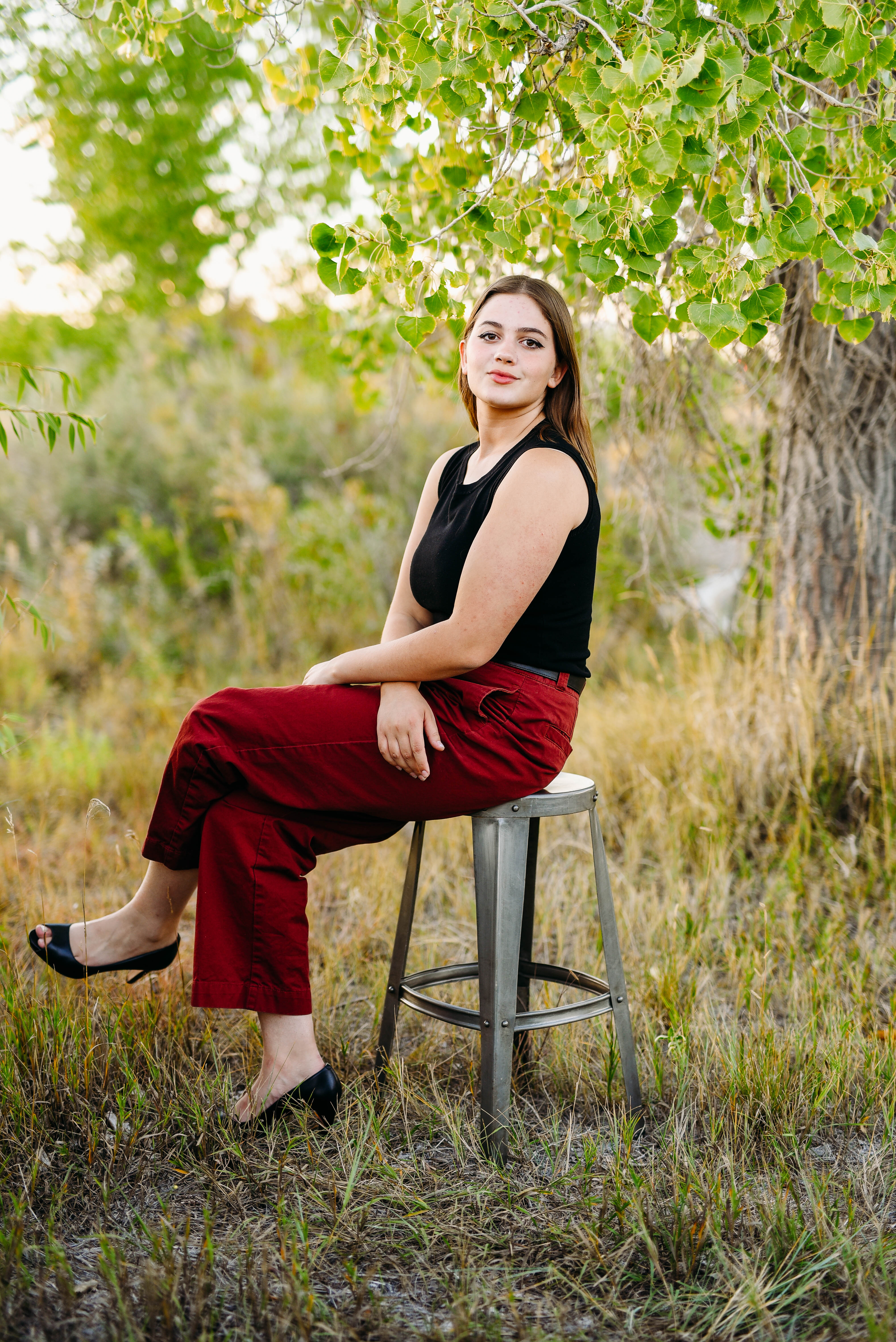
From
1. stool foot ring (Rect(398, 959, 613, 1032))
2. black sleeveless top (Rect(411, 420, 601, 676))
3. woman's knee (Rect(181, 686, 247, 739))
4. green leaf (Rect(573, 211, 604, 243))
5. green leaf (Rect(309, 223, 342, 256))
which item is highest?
green leaf (Rect(309, 223, 342, 256))

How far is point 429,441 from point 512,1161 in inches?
235

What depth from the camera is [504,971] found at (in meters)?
2.10

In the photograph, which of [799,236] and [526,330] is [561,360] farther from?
[799,236]

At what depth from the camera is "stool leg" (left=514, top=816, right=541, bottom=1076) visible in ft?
7.99

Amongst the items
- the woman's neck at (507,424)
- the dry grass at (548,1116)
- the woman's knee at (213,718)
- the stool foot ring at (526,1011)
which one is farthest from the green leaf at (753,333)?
the dry grass at (548,1116)

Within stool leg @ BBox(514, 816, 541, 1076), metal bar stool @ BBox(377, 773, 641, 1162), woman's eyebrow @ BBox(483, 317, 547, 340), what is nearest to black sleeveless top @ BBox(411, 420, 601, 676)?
woman's eyebrow @ BBox(483, 317, 547, 340)

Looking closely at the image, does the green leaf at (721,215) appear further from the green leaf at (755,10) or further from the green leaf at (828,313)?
the green leaf at (828,313)

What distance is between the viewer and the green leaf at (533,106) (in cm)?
224

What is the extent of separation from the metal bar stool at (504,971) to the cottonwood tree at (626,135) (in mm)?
1048

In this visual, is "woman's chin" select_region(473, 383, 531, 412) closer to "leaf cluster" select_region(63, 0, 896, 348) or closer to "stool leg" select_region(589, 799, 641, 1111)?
"leaf cluster" select_region(63, 0, 896, 348)

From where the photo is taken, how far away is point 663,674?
5.44 meters

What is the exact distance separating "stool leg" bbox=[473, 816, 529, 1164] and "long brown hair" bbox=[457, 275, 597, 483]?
86 cm

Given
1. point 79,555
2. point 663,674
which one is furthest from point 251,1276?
point 79,555

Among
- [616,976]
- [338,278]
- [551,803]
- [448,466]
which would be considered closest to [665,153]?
[338,278]
